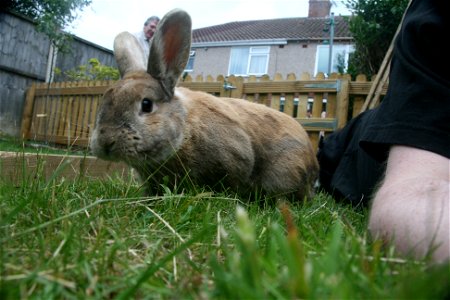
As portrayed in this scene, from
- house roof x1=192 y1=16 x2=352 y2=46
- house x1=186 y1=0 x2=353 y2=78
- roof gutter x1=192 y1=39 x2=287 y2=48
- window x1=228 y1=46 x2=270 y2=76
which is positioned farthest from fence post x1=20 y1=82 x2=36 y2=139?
house roof x1=192 y1=16 x2=352 y2=46

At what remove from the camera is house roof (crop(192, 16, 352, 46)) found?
2316 cm

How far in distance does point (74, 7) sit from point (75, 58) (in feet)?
7.90

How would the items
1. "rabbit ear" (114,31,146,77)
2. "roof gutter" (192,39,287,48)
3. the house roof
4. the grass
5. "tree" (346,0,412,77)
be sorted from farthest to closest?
1. "roof gutter" (192,39,287,48)
2. the house roof
3. "tree" (346,0,412,77)
4. "rabbit ear" (114,31,146,77)
5. the grass

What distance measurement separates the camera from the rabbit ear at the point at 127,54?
3.17 m

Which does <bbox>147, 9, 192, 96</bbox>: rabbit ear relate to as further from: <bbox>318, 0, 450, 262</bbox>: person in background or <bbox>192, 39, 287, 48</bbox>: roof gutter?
<bbox>192, 39, 287, 48</bbox>: roof gutter

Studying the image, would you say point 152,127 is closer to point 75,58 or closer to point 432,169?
point 432,169

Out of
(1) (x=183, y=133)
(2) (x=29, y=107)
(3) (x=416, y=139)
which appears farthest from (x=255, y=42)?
(3) (x=416, y=139)

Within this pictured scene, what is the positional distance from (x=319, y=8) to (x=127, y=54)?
25873 millimetres

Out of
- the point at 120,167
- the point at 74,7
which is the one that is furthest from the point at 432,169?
the point at 74,7

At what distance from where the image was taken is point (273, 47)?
928 inches

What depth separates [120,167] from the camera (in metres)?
3.89

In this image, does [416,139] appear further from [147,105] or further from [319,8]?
[319,8]

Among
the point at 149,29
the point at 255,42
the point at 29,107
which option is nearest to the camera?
the point at 149,29

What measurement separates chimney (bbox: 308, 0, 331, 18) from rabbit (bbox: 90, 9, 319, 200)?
83.2ft
